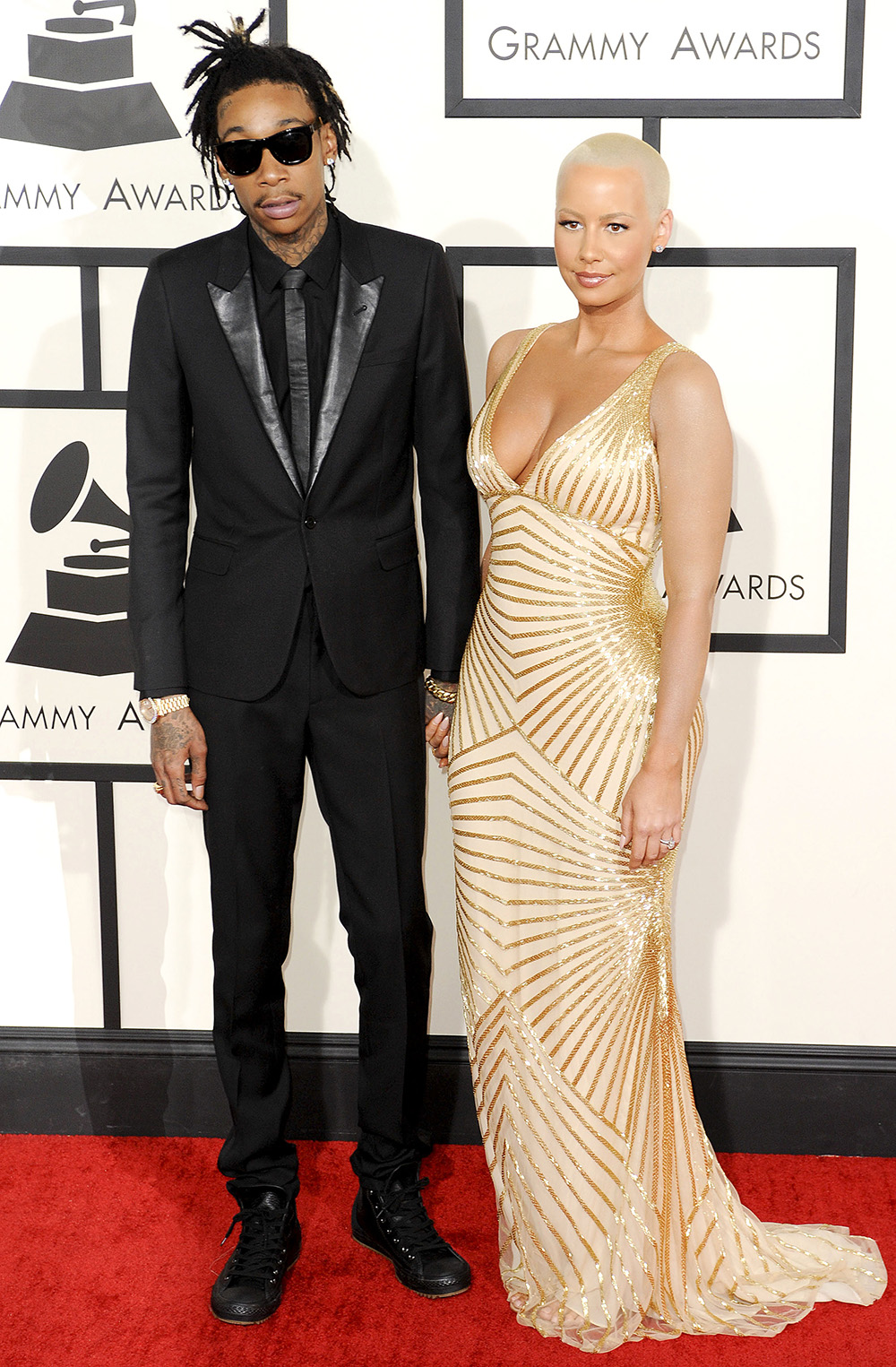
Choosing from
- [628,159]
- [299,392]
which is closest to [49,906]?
[299,392]

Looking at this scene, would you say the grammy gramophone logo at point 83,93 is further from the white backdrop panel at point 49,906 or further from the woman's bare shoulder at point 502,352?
the white backdrop panel at point 49,906

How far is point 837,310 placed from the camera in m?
2.41

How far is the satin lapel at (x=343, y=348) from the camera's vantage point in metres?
1.97

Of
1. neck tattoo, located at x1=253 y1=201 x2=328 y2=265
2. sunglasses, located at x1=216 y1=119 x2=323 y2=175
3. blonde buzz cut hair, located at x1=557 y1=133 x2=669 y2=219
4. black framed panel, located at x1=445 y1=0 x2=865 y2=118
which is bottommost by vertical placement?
neck tattoo, located at x1=253 y1=201 x2=328 y2=265

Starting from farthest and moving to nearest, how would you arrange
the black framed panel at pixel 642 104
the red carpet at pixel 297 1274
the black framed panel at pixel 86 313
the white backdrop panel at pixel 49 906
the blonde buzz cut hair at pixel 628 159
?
1. the white backdrop panel at pixel 49 906
2. the black framed panel at pixel 86 313
3. the black framed panel at pixel 642 104
4. the red carpet at pixel 297 1274
5. the blonde buzz cut hair at pixel 628 159

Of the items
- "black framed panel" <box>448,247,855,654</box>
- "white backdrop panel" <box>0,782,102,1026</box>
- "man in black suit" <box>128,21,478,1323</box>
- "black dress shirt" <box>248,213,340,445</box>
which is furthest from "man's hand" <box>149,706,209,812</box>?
"black framed panel" <box>448,247,855,654</box>

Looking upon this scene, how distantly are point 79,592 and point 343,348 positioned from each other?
37.8 inches

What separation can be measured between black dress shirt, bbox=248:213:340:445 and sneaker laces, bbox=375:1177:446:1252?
4.53 ft

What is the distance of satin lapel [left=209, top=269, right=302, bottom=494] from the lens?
1.97 metres

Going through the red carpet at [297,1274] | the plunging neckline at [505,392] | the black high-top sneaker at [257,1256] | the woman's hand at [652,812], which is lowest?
the red carpet at [297,1274]

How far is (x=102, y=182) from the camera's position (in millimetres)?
2453

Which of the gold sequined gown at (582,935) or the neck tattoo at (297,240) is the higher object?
the neck tattoo at (297,240)

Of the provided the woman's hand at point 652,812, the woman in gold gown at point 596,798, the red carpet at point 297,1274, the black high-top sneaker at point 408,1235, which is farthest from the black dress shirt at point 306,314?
the red carpet at point 297,1274

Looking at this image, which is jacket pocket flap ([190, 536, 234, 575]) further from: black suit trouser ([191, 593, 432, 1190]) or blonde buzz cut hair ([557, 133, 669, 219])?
blonde buzz cut hair ([557, 133, 669, 219])
